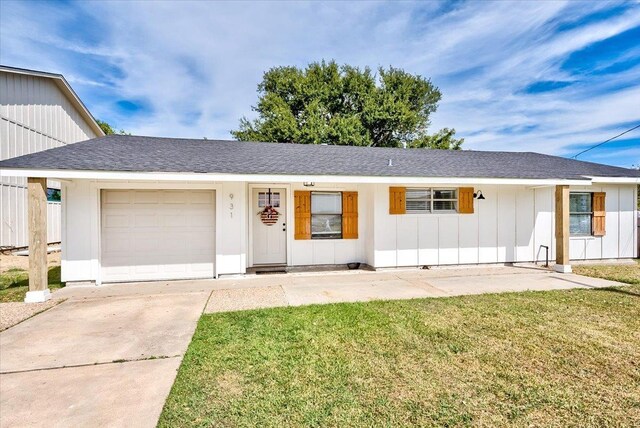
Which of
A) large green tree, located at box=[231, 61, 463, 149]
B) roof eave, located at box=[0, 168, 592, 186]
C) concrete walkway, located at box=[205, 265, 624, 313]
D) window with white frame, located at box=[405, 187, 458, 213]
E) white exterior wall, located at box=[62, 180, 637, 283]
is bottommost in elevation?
concrete walkway, located at box=[205, 265, 624, 313]

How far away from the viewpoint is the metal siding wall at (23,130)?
36.2 feet

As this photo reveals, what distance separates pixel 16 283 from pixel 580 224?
14.8m

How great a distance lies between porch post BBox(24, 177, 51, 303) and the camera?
5.36 meters

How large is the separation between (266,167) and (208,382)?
4.81m

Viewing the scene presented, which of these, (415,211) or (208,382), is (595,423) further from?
(415,211)

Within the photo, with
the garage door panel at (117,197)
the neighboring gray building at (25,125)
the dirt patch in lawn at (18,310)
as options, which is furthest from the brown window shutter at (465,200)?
the neighboring gray building at (25,125)

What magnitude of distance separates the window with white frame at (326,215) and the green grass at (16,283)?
5854mm

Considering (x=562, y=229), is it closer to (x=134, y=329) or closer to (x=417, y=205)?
(x=417, y=205)

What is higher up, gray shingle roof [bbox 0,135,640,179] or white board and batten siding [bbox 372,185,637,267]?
gray shingle roof [bbox 0,135,640,179]

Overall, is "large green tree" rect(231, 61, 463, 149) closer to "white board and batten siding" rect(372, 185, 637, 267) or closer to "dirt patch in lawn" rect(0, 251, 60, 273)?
"white board and batten siding" rect(372, 185, 637, 267)

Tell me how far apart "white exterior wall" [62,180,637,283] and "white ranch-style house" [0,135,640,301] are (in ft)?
0.09

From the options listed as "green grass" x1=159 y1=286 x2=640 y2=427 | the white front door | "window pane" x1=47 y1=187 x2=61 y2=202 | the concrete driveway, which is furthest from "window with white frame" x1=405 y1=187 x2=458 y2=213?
"window pane" x1=47 y1=187 x2=61 y2=202

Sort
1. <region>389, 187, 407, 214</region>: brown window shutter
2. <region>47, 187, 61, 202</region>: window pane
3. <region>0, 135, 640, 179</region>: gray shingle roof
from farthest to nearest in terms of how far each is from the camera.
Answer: <region>47, 187, 61, 202</region>: window pane < <region>389, 187, 407, 214</region>: brown window shutter < <region>0, 135, 640, 179</region>: gray shingle roof

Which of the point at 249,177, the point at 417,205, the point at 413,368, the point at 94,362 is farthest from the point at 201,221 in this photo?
the point at 413,368
